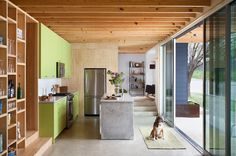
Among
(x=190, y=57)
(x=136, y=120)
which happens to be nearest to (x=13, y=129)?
(x=136, y=120)

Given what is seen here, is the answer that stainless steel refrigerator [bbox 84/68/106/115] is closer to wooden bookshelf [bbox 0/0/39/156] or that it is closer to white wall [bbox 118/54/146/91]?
wooden bookshelf [bbox 0/0/39/156]

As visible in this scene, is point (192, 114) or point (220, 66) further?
point (192, 114)

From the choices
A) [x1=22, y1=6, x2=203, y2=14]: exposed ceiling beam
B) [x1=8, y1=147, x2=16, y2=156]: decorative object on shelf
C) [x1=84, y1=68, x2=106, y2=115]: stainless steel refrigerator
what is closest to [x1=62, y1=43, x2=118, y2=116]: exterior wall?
[x1=84, y1=68, x2=106, y2=115]: stainless steel refrigerator

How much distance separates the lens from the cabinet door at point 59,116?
666 cm

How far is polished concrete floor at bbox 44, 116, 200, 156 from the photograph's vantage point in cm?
557

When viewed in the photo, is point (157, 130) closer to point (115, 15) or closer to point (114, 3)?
point (115, 15)

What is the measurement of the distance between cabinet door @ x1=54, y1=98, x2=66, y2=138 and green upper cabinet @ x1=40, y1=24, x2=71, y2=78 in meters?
0.74

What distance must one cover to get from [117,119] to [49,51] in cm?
235

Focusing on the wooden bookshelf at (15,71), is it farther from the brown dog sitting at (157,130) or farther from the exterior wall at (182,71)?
the exterior wall at (182,71)

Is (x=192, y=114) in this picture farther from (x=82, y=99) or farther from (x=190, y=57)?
(x=82, y=99)

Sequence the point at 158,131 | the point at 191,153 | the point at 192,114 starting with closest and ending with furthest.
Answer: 1. the point at 191,153
2. the point at 158,131
3. the point at 192,114

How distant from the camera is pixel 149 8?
5352 mm

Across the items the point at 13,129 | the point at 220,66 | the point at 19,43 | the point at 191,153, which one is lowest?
the point at 191,153

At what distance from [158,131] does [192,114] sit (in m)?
4.12
